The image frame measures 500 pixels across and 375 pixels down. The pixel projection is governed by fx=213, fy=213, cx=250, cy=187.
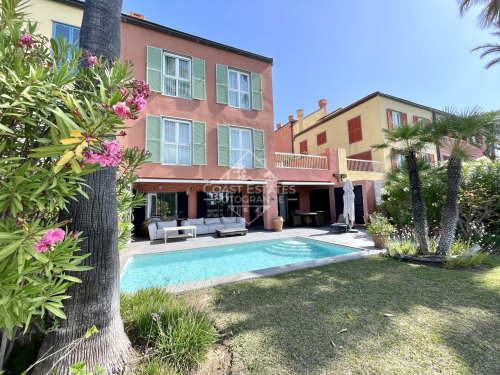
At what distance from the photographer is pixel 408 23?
31.7ft

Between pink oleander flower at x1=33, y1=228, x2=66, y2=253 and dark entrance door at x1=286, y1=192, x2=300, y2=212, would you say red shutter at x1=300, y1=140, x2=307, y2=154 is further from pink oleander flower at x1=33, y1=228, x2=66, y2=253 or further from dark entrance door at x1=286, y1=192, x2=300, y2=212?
pink oleander flower at x1=33, y1=228, x2=66, y2=253

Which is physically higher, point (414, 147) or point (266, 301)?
point (414, 147)

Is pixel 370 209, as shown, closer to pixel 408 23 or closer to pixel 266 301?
pixel 408 23

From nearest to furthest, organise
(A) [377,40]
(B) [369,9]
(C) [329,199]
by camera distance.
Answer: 1. (B) [369,9]
2. (A) [377,40]
3. (C) [329,199]

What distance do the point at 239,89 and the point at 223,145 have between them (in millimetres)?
3749

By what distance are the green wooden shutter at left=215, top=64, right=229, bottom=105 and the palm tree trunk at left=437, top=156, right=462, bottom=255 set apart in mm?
10110

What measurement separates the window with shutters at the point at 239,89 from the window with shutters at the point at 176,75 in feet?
7.97

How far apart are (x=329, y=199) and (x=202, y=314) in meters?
14.5

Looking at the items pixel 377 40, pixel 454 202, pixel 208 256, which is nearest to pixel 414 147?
pixel 454 202

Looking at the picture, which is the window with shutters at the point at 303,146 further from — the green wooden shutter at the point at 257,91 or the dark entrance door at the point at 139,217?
the dark entrance door at the point at 139,217

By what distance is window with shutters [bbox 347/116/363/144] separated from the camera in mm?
17719

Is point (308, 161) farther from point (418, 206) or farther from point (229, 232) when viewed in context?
point (418, 206)

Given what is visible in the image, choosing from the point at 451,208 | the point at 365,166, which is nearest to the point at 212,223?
the point at 451,208

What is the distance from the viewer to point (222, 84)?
39.1ft
